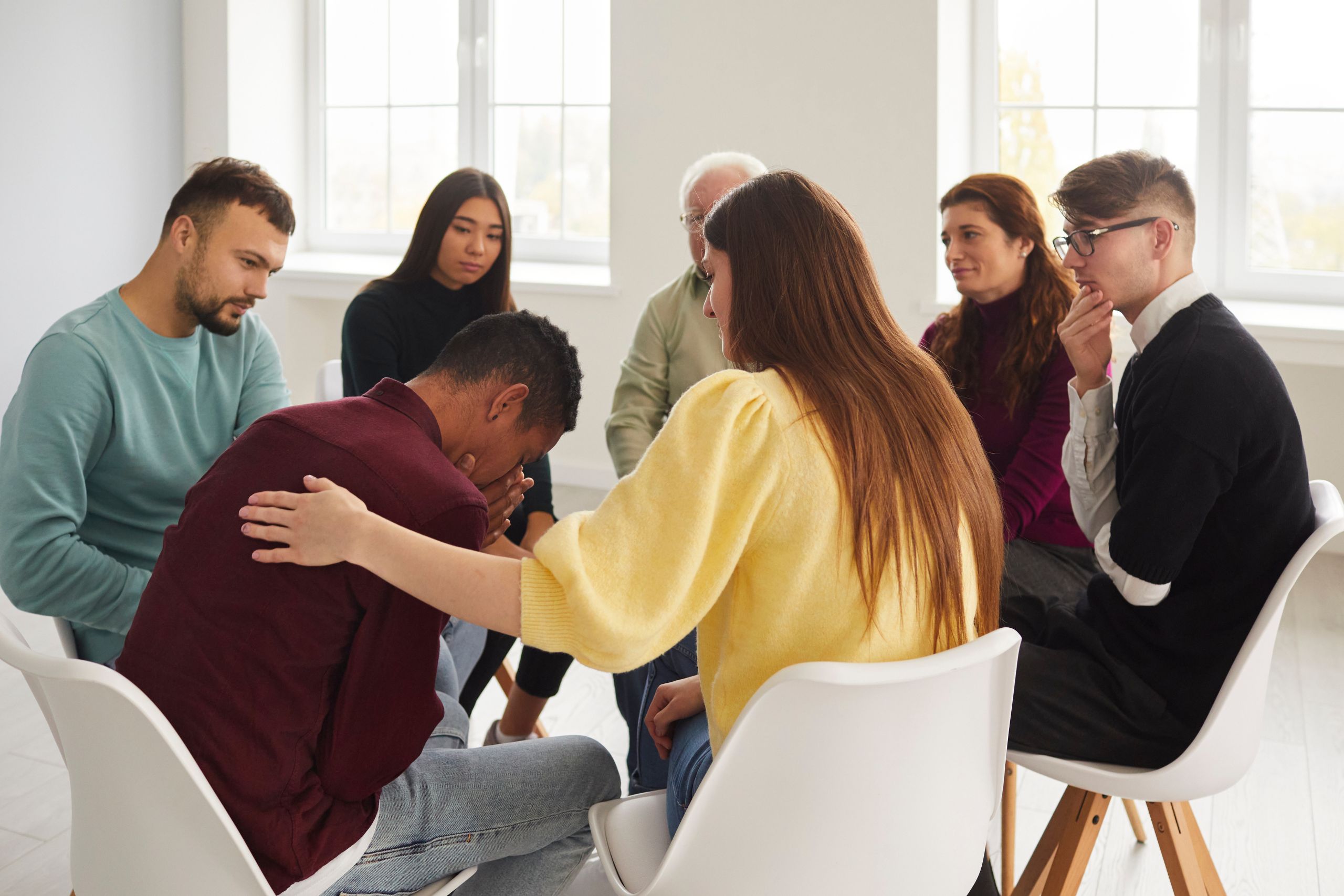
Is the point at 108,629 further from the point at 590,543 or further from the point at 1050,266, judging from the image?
the point at 1050,266

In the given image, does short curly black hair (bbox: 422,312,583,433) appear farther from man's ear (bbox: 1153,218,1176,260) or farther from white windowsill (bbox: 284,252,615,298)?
white windowsill (bbox: 284,252,615,298)

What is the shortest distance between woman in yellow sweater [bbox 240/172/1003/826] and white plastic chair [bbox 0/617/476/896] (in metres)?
0.20

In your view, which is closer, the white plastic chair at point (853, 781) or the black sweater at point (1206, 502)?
the white plastic chair at point (853, 781)

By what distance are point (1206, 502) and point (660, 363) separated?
4.57 feet

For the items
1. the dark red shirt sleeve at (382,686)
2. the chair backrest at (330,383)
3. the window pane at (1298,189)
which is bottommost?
the dark red shirt sleeve at (382,686)

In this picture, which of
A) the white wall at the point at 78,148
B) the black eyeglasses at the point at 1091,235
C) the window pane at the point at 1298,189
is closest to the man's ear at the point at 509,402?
the black eyeglasses at the point at 1091,235

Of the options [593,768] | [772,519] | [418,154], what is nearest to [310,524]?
[772,519]

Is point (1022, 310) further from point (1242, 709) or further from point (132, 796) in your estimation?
point (132, 796)

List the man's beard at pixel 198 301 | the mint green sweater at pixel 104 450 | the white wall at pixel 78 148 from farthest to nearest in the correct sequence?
the white wall at pixel 78 148, the man's beard at pixel 198 301, the mint green sweater at pixel 104 450

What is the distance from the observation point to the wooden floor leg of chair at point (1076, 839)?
161cm

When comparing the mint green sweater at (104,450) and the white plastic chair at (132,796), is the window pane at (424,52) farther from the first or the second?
the white plastic chair at (132,796)

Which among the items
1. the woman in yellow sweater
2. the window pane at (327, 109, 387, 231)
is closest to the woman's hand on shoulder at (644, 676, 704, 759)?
the woman in yellow sweater

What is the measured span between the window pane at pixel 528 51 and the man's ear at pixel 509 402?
3.75 m

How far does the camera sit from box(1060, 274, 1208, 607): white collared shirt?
5.30 ft
